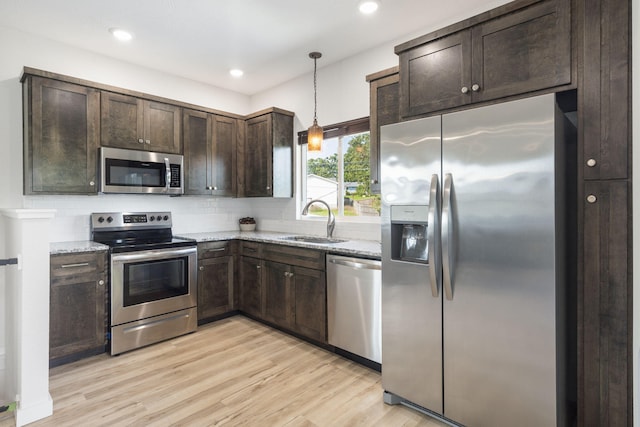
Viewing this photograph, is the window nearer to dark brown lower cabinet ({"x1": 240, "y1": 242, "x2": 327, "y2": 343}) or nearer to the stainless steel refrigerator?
dark brown lower cabinet ({"x1": 240, "y1": 242, "x2": 327, "y2": 343})

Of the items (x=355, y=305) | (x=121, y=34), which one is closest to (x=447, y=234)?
(x=355, y=305)

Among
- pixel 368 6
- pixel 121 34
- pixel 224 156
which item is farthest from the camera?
pixel 224 156

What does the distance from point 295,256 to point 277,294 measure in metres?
0.49

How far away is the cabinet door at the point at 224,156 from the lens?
13.3 feet

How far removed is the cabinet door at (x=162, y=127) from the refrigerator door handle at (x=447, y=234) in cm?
288

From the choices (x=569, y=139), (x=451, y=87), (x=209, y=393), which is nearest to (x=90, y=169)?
(x=209, y=393)

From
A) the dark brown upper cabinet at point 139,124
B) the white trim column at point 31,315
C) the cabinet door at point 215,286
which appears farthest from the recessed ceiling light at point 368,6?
the cabinet door at point 215,286

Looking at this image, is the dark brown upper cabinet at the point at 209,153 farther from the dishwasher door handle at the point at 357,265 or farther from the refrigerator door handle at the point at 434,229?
the refrigerator door handle at the point at 434,229

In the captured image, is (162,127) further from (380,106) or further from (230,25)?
(380,106)

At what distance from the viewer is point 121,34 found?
3.08m

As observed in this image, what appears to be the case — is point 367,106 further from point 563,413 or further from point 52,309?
point 52,309

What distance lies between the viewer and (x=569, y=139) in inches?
74.0

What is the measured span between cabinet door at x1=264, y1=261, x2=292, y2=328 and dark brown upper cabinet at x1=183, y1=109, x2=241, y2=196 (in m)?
1.18

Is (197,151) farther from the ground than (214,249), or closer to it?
farther from the ground
